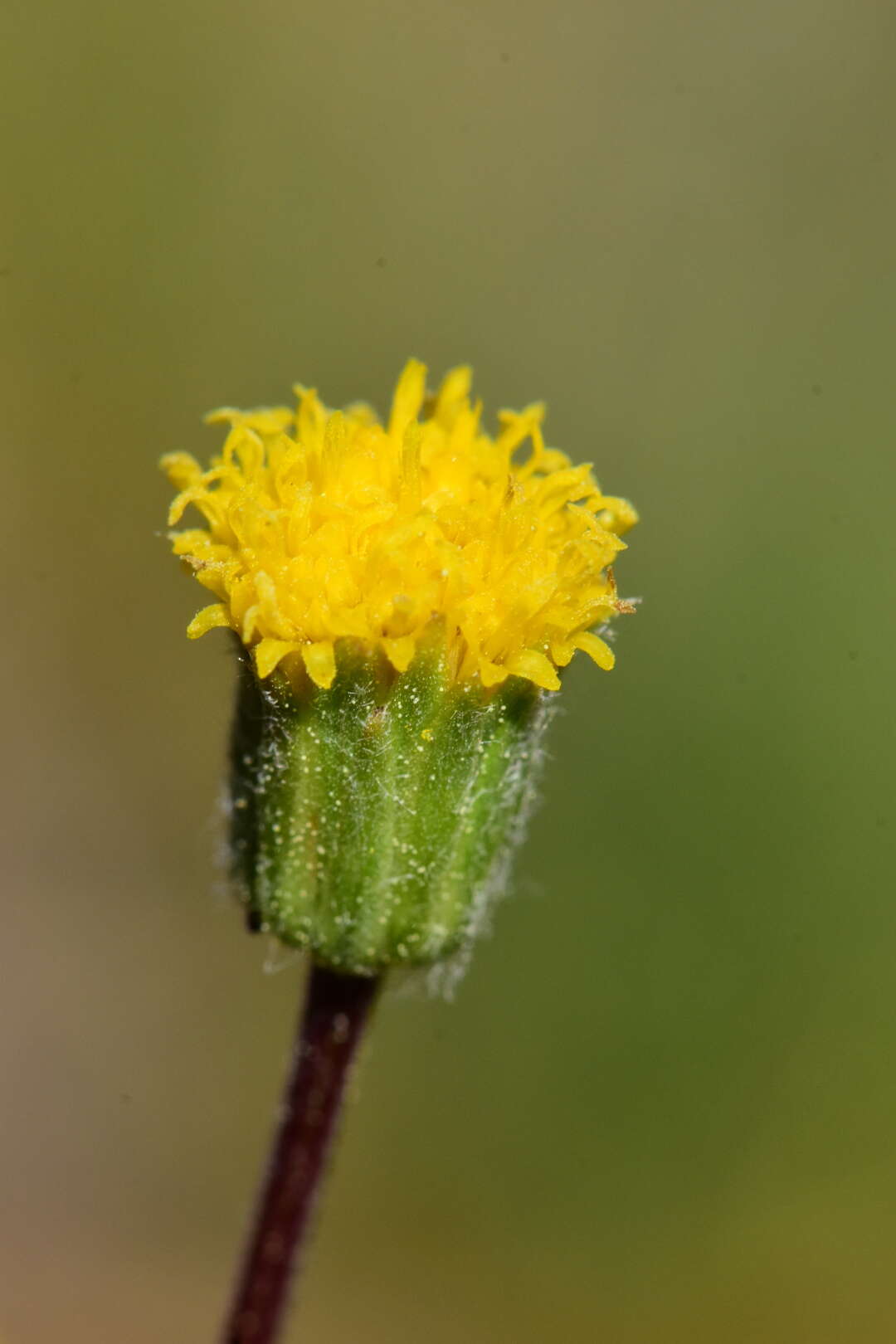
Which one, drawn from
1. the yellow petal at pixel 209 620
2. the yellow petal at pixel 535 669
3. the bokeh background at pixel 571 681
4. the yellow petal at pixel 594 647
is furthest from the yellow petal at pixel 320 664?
the bokeh background at pixel 571 681

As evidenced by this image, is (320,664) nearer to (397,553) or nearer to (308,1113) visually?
(397,553)

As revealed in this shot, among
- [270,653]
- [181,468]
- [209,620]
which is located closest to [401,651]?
[270,653]

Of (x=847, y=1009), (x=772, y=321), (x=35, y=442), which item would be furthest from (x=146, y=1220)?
(x=772, y=321)

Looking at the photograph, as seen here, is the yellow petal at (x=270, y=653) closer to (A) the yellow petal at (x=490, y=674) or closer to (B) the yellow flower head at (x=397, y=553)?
(B) the yellow flower head at (x=397, y=553)

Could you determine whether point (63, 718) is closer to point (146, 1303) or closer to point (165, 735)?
point (165, 735)

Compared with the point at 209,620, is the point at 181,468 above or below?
above

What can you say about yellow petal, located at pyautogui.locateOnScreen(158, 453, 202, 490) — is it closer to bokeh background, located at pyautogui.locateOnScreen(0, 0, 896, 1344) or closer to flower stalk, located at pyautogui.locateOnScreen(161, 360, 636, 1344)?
flower stalk, located at pyautogui.locateOnScreen(161, 360, 636, 1344)
